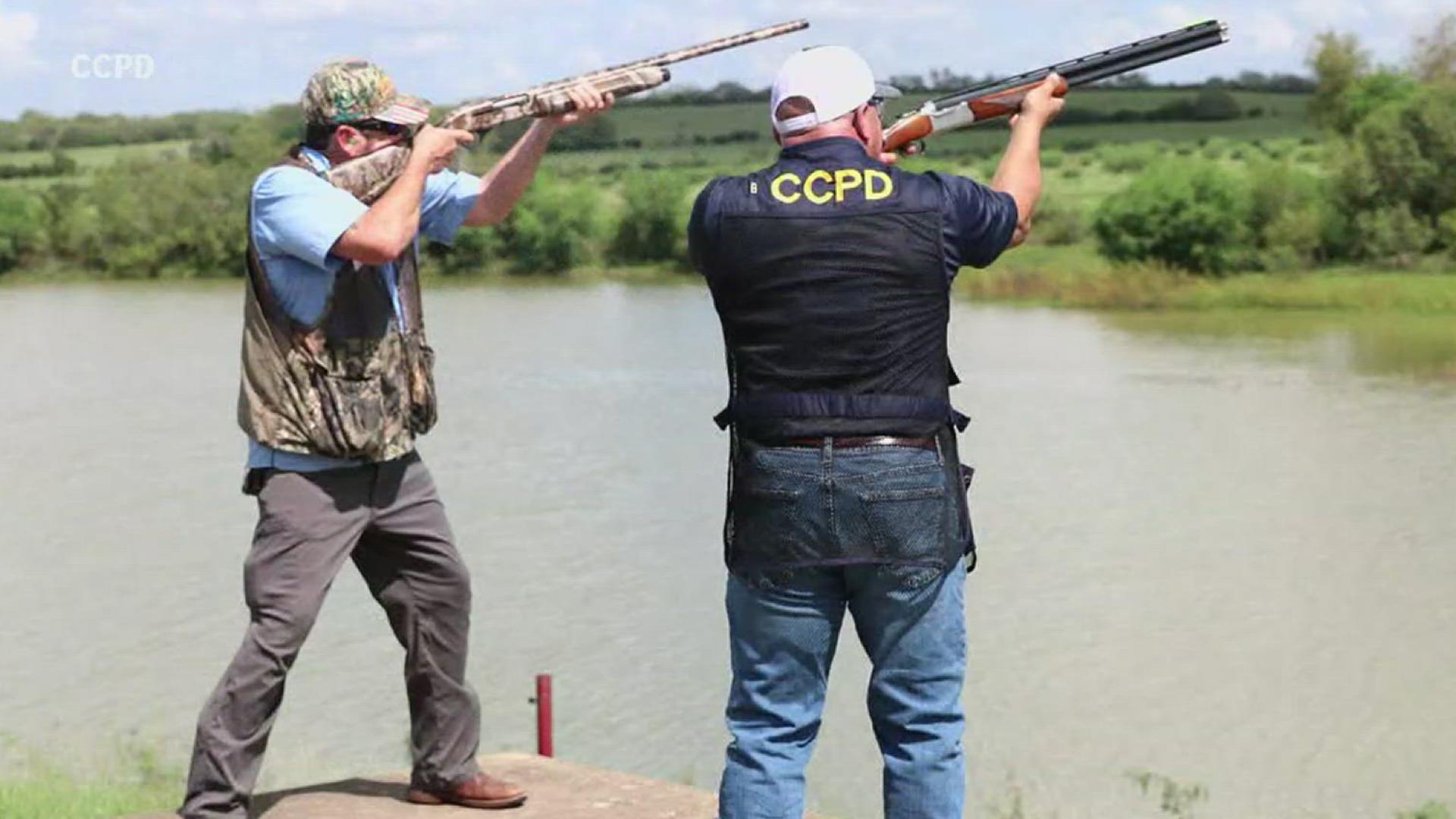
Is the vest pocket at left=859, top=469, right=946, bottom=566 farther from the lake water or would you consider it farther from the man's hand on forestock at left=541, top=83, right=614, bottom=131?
the lake water

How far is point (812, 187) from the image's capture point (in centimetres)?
404

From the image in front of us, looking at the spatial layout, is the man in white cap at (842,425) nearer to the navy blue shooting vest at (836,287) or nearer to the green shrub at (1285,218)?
the navy blue shooting vest at (836,287)

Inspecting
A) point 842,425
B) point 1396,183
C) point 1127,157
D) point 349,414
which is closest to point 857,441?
point 842,425

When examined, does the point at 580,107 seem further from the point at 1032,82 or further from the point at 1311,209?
the point at 1311,209

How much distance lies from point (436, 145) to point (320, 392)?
21.9 inches

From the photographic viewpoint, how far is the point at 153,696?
41.4 feet

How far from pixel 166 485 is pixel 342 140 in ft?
57.8

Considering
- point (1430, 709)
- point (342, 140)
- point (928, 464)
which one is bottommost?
point (1430, 709)

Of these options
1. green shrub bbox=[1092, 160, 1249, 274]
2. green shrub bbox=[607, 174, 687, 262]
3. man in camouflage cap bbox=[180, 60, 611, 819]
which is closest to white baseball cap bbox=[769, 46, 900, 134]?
man in camouflage cap bbox=[180, 60, 611, 819]

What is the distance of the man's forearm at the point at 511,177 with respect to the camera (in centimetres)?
512

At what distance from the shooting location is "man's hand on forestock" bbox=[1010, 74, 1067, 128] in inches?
174

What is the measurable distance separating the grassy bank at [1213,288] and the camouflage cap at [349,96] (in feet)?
117

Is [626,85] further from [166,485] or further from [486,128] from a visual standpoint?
[166,485]

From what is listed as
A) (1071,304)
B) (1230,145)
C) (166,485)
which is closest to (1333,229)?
(1071,304)
